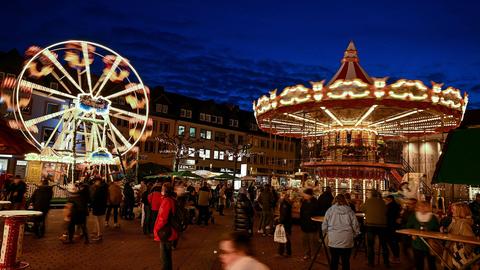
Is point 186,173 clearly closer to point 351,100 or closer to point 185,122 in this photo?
point 351,100

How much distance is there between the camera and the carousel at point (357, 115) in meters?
14.6

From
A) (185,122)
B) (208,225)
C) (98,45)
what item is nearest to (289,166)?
(185,122)

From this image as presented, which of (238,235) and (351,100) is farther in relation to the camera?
(351,100)

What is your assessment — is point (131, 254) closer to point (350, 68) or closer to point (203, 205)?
point (203, 205)

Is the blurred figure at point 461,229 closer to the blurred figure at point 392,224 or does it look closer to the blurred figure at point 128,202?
the blurred figure at point 392,224

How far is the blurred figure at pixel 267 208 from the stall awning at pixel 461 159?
7.37m

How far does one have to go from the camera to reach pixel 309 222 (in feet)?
29.3

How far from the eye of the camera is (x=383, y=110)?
18281mm

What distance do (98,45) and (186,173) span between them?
31.9ft

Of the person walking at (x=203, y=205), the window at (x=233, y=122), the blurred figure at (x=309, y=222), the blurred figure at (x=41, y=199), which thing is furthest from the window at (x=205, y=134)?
the blurred figure at (x=309, y=222)

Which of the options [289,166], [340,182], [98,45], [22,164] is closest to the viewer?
[340,182]

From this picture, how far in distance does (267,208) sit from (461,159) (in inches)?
322

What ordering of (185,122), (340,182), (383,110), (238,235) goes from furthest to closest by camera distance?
(185,122) → (340,182) → (383,110) → (238,235)

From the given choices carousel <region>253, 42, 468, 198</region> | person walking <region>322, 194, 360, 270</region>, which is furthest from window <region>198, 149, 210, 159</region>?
person walking <region>322, 194, 360, 270</region>
